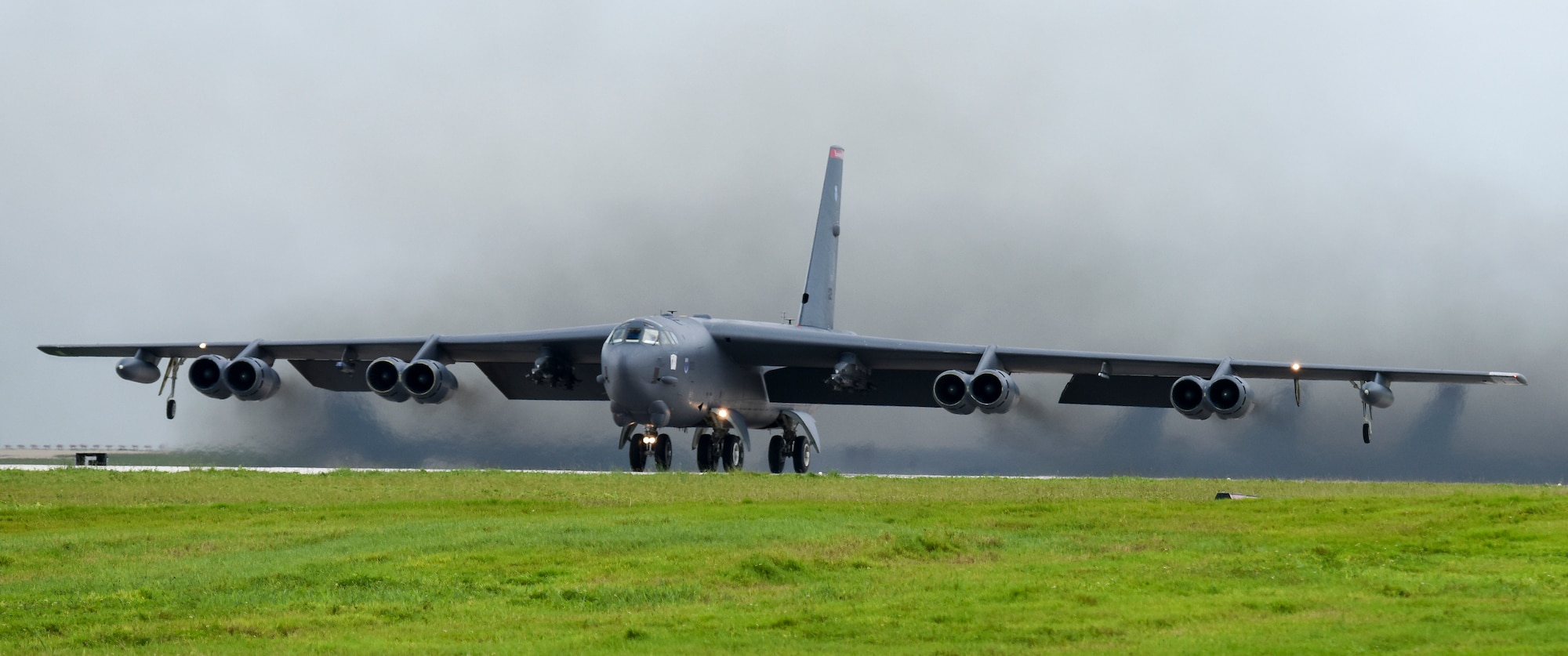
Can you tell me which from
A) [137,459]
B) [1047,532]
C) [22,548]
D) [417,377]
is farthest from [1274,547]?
[137,459]

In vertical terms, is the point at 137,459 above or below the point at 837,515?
below

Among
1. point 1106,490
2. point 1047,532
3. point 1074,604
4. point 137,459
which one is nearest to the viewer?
point 1074,604

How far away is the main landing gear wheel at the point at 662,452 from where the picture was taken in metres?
35.2

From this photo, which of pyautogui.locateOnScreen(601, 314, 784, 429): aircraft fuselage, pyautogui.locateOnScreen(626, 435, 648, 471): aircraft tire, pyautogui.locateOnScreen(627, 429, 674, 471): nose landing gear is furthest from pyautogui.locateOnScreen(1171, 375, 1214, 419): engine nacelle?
pyautogui.locateOnScreen(626, 435, 648, 471): aircraft tire

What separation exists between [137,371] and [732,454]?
15.0 m

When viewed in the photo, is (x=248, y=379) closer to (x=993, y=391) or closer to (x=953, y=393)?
(x=953, y=393)

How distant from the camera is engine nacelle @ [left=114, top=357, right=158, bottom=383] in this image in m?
39.1

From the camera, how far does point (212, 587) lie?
1312 centimetres

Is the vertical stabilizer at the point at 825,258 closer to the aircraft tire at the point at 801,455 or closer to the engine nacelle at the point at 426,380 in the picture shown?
the aircraft tire at the point at 801,455

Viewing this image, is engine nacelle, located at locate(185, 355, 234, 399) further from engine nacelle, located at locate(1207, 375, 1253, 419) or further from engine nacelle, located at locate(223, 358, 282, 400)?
engine nacelle, located at locate(1207, 375, 1253, 419)

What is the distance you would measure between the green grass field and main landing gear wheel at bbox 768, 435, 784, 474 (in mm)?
16206

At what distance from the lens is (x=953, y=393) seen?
3356cm

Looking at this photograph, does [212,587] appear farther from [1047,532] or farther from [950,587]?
[1047,532]

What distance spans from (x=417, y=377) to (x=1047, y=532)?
21086mm
